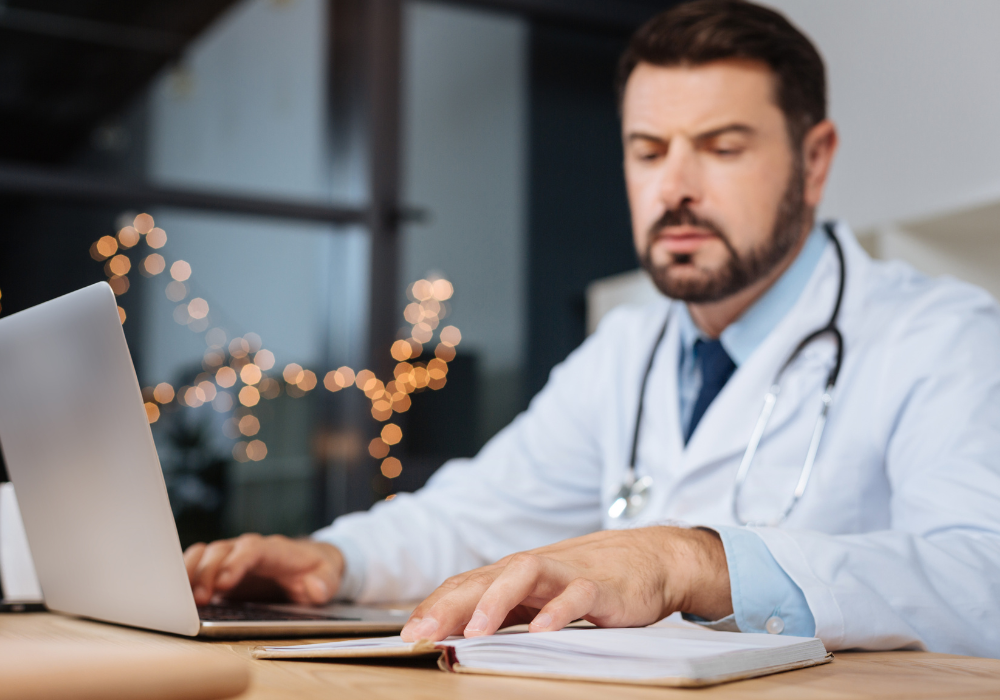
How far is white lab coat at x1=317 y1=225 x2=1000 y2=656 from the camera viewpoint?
0.75 meters

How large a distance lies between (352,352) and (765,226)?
7.37ft

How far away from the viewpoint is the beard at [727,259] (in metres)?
1.25

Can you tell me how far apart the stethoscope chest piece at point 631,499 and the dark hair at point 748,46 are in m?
0.52

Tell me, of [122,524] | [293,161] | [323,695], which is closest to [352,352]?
[293,161]

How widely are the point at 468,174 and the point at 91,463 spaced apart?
2845 millimetres

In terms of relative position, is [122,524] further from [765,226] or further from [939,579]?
[765,226]

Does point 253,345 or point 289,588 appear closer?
point 289,588

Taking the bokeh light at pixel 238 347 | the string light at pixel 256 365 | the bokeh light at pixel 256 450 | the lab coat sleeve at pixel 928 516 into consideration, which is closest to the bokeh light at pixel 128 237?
the string light at pixel 256 365

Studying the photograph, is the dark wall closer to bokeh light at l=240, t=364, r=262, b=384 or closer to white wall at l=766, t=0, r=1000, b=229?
bokeh light at l=240, t=364, r=262, b=384

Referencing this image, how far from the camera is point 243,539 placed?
975mm

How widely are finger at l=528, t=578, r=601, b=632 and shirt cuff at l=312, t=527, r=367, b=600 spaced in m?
0.52

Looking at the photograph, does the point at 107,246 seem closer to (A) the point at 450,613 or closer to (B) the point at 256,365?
(B) the point at 256,365

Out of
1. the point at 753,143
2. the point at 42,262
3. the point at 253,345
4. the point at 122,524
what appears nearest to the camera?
the point at 122,524

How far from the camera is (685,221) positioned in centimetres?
126
